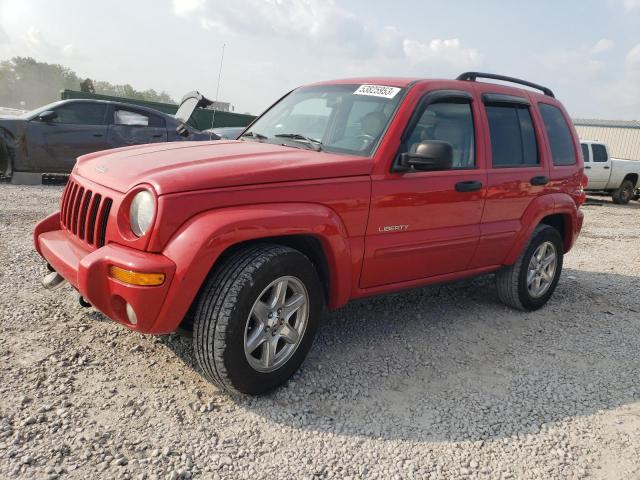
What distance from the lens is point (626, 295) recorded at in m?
5.52

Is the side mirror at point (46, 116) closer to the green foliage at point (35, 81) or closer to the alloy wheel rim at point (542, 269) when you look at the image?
the alloy wheel rim at point (542, 269)

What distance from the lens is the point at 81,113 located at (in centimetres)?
912

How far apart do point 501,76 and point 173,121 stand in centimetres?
700

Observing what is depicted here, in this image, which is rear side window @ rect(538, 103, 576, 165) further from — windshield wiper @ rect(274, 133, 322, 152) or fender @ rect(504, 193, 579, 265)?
windshield wiper @ rect(274, 133, 322, 152)

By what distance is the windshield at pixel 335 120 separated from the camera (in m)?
3.42

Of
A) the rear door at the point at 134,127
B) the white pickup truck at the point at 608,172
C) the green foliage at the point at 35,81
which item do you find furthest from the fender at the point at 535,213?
the green foliage at the point at 35,81

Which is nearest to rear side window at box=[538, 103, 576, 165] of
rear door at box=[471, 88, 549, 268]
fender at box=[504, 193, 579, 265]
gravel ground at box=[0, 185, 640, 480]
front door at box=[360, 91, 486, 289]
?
rear door at box=[471, 88, 549, 268]

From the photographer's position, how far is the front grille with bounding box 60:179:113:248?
2.80 metres

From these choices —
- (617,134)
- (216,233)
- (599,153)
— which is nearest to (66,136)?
(216,233)

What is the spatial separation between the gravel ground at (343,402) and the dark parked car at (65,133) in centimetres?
514

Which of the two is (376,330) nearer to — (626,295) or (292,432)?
(292,432)

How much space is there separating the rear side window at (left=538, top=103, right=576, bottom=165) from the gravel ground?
151 cm

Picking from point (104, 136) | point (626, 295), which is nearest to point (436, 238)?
point (626, 295)

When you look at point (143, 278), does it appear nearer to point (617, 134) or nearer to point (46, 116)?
point (46, 116)
